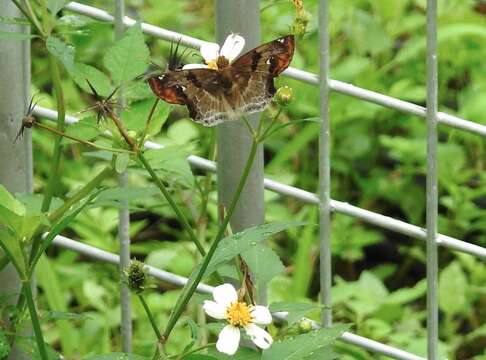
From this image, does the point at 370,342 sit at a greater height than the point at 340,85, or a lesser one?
lesser

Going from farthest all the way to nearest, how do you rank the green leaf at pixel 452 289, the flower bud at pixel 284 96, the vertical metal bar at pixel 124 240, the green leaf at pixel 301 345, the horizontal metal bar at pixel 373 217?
the green leaf at pixel 452 289
the vertical metal bar at pixel 124 240
the horizontal metal bar at pixel 373 217
the green leaf at pixel 301 345
the flower bud at pixel 284 96

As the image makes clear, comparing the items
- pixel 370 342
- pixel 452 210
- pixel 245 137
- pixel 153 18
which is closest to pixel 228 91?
pixel 245 137

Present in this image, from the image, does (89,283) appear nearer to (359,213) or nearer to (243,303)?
(359,213)

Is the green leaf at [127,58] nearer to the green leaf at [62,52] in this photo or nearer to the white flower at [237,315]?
the green leaf at [62,52]

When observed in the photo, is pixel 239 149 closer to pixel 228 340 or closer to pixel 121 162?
pixel 121 162

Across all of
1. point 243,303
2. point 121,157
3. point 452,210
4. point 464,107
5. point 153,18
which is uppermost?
point 153,18

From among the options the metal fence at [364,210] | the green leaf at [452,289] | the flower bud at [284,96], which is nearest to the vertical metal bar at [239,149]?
the metal fence at [364,210]
